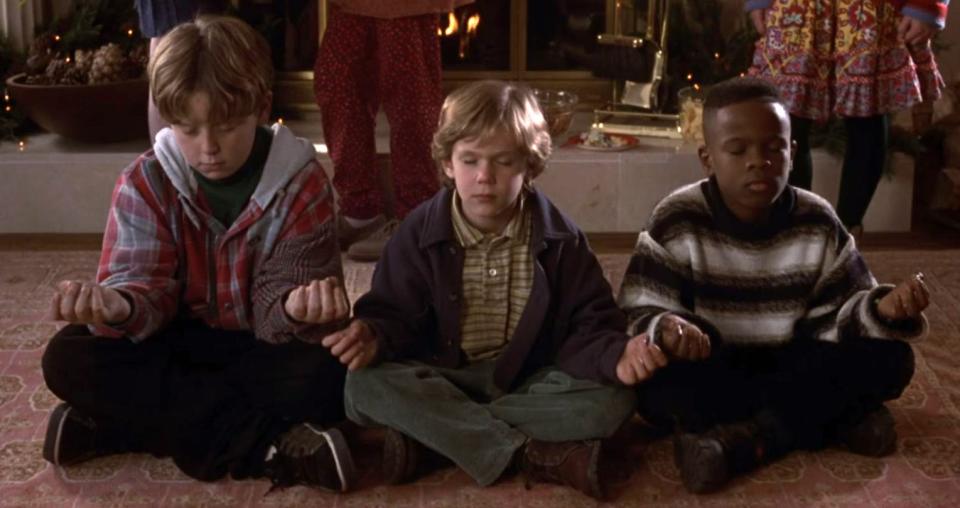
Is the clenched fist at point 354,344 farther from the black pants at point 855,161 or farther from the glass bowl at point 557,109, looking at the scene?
the glass bowl at point 557,109

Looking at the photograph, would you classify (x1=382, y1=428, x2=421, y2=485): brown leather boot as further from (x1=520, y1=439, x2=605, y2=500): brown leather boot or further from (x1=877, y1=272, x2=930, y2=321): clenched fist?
(x1=877, y1=272, x2=930, y2=321): clenched fist

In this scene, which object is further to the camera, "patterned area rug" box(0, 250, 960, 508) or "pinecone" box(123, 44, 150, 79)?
"pinecone" box(123, 44, 150, 79)

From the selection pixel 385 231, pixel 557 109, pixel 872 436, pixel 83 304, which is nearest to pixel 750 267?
pixel 872 436

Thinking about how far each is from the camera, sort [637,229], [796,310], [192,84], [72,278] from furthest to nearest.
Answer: [637,229], [72,278], [796,310], [192,84]

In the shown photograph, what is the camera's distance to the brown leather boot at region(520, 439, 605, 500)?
1758mm

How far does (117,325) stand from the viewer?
182 centimetres

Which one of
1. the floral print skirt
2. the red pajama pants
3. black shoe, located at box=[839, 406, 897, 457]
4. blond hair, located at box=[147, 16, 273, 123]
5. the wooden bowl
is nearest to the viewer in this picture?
blond hair, located at box=[147, 16, 273, 123]

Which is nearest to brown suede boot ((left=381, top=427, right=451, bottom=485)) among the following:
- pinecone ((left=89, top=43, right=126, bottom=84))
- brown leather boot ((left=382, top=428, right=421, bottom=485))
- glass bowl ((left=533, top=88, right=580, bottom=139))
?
brown leather boot ((left=382, top=428, right=421, bottom=485))

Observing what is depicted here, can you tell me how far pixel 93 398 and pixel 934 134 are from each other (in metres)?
2.22

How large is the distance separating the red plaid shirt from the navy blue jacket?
101mm

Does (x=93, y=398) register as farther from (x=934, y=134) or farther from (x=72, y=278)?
(x=934, y=134)

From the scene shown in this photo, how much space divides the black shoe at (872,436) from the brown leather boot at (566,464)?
38 cm

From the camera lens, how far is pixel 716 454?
1.79 m

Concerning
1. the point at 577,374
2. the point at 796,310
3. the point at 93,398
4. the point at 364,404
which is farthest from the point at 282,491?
the point at 796,310
